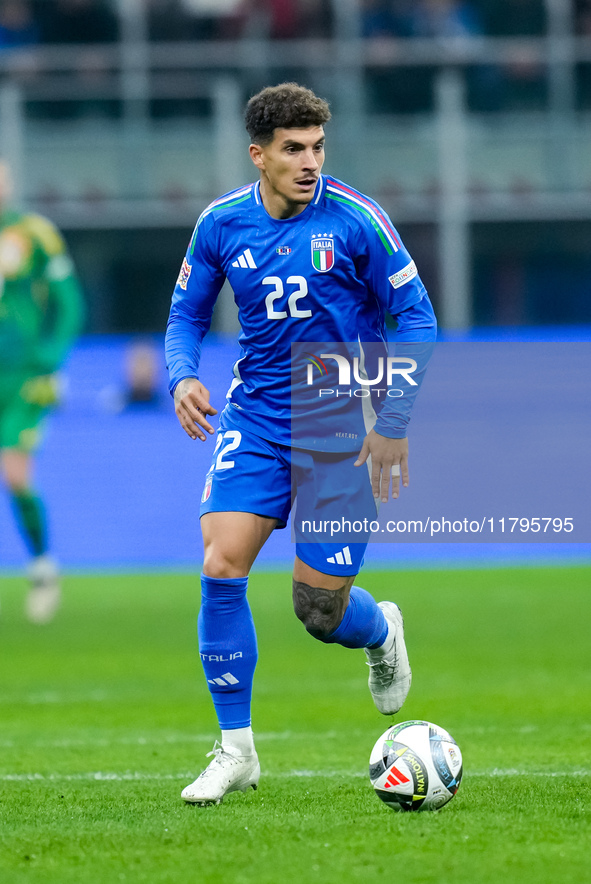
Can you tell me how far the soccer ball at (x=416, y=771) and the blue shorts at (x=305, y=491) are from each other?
2.11 feet

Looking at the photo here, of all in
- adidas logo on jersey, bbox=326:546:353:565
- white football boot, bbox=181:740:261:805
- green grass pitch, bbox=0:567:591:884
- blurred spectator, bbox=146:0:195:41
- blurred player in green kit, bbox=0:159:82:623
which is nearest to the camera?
green grass pitch, bbox=0:567:591:884

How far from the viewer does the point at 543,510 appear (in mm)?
11531

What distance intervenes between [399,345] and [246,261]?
22.3 inches

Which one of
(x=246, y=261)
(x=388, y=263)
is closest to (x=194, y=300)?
(x=246, y=261)

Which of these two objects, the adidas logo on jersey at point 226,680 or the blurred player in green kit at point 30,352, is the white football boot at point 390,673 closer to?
the adidas logo on jersey at point 226,680

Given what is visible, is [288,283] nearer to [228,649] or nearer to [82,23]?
[228,649]

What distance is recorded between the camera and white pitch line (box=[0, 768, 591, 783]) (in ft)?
15.5

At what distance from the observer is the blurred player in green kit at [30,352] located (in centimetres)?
984

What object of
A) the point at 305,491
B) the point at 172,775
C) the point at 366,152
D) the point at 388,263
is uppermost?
the point at 388,263

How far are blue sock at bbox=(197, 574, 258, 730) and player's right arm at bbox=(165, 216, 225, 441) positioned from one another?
56cm

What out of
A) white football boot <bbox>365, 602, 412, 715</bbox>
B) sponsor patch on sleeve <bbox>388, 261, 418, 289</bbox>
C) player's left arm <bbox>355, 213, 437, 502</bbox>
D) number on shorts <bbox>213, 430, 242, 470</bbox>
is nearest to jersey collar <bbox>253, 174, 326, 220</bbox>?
player's left arm <bbox>355, 213, 437, 502</bbox>

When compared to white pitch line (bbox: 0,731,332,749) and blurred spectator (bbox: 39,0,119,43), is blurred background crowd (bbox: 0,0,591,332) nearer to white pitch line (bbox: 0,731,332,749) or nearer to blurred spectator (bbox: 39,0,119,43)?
blurred spectator (bbox: 39,0,119,43)

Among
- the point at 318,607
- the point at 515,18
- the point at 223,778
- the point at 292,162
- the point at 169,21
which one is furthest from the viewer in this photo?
the point at 515,18

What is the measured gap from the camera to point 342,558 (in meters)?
4.49
